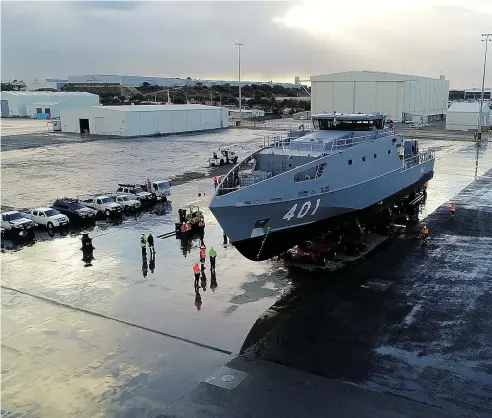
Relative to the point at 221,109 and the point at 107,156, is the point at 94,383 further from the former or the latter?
the point at 221,109

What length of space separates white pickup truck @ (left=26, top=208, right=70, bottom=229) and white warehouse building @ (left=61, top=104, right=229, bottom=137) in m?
45.7

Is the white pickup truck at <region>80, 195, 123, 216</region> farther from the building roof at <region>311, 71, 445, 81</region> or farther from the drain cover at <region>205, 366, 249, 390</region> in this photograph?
the building roof at <region>311, 71, 445, 81</region>

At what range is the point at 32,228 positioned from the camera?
25328 millimetres

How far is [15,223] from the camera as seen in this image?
80.9 ft

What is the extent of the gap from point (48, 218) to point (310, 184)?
14.3 m

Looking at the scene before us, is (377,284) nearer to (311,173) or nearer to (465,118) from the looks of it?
(311,173)

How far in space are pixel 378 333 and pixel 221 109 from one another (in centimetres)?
7467

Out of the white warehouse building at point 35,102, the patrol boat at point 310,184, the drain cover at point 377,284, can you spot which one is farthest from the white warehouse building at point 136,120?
the drain cover at point 377,284

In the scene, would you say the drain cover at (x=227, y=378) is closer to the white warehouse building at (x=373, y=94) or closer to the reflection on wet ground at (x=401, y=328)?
the reflection on wet ground at (x=401, y=328)

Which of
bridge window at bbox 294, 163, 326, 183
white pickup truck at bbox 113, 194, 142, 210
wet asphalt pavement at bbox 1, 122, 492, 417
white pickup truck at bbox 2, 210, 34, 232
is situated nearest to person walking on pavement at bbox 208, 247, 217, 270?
wet asphalt pavement at bbox 1, 122, 492, 417

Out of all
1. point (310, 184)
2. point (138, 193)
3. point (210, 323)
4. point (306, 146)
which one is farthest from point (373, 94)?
point (210, 323)

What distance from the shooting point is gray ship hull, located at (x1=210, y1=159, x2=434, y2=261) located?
18.0 meters

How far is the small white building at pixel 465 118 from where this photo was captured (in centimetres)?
7825

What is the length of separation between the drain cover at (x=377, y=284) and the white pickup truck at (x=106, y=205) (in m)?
15.8
